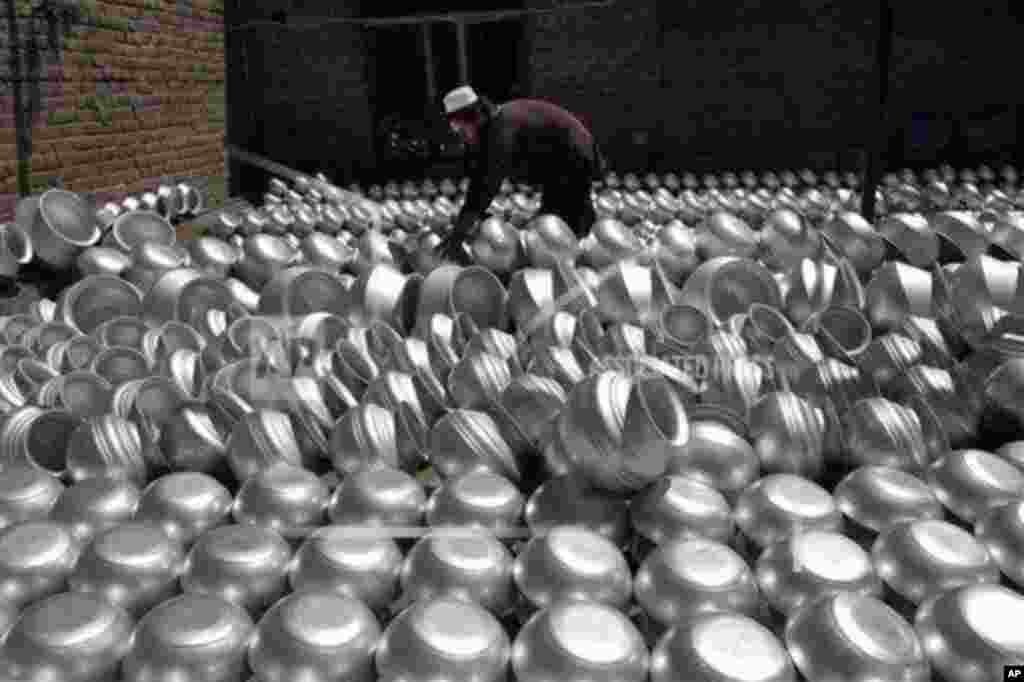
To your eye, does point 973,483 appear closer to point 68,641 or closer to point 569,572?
point 569,572

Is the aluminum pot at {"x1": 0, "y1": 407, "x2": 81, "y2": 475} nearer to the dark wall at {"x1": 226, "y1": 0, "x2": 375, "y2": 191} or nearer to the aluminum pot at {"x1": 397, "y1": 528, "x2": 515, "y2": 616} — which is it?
the aluminum pot at {"x1": 397, "y1": 528, "x2": 515, "y2": 616}

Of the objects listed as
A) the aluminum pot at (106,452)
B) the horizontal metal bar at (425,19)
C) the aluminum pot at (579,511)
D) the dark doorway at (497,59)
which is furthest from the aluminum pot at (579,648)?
the dark doorway at (497,59)

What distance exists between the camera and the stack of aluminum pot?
1613 millimetres

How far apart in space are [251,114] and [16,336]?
6.15 meters

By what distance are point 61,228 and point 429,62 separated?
540 centimetres

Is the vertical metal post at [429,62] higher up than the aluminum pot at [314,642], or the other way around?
the vertical metal post at [429,62]

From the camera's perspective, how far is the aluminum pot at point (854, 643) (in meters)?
1.53

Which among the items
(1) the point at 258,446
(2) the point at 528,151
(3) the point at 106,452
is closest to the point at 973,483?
(1) the point at 258,446

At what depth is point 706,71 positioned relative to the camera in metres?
8.78

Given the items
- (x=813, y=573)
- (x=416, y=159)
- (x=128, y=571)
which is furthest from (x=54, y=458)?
(x=416, y=159)

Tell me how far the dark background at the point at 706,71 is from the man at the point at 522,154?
4.13m

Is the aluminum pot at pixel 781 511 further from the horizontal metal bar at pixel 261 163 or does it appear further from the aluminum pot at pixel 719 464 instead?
the horizontal metal bar at pixel 261 163

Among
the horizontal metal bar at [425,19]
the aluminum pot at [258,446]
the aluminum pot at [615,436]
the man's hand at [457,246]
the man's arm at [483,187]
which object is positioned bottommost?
the aluminum pot at [258,446]

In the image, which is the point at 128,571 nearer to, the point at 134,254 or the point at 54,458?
the point at 54,458
